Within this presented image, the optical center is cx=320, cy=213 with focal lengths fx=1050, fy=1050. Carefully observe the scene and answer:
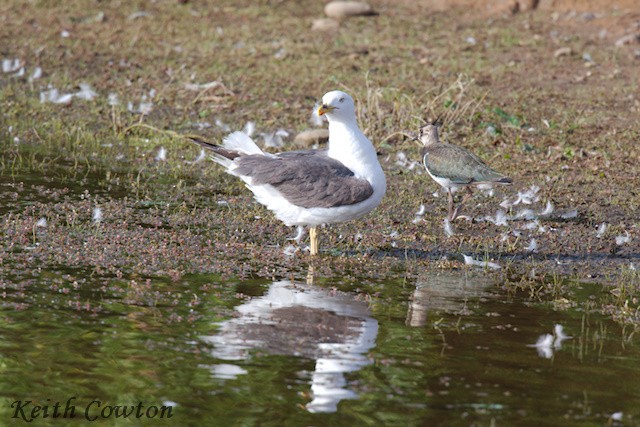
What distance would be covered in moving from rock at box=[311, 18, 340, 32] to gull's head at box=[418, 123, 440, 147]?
718 cm

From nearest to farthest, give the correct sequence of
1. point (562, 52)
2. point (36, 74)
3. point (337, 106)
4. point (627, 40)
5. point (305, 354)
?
1. point (305, 354)
2. point (337, 106)
3. point (36, 74)
4. point (562, 52)
5. point (627, 40)

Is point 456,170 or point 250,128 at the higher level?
point 250,128

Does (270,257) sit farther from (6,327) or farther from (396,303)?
(6,327)

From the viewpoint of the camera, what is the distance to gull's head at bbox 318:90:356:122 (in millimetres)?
8672

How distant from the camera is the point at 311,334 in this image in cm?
669

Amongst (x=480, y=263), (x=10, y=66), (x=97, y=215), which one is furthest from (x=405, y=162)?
(x=10, y=66)

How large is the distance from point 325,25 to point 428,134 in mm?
7384

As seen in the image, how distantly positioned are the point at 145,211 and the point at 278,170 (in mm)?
1921

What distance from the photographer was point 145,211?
10.0 metres

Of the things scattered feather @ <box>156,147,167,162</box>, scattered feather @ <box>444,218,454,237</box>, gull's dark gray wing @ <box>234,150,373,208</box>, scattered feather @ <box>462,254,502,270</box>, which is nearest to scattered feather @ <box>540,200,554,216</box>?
scattered feather @ <box>444,218,454,237</box>

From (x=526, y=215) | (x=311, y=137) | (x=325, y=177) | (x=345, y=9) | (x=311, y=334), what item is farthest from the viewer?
(x=345, y=9)

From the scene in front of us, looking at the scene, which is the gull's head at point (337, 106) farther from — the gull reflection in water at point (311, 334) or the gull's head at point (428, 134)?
the gull's head at point (428, 134)

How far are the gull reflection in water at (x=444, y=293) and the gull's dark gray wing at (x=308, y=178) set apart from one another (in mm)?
919

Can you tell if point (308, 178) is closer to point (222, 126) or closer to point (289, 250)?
point (289, 250)
